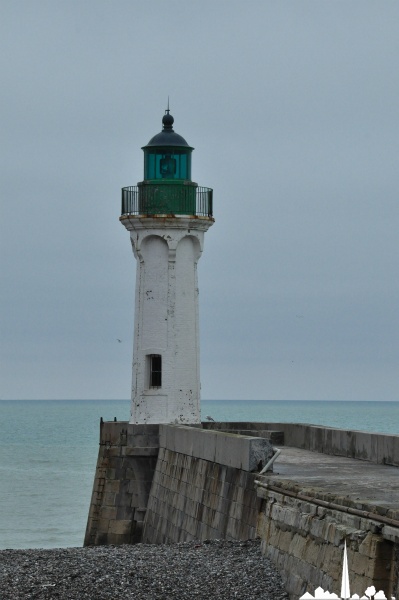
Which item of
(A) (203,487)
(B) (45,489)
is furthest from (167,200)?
(B) (45,489)

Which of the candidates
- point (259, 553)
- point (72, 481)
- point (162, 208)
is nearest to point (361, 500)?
point (259, 553)

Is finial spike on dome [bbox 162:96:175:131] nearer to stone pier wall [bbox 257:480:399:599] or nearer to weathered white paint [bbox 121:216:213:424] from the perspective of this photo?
weathered white paint [bbox 121:216:213:424]

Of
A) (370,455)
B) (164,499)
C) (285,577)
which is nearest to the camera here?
(285,577)

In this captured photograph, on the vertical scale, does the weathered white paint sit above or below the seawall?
above

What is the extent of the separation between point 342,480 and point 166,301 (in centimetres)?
914

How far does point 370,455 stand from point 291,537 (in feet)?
17.1

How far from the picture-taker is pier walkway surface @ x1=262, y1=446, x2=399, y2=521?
1129cm

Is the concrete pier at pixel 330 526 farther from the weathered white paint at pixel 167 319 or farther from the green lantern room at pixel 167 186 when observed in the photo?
the green lantern room at pixel 167 186

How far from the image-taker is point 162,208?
2294cm

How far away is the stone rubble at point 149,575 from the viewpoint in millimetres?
12531

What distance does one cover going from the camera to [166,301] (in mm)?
22688

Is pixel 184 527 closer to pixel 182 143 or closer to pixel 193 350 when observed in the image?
pixel 193 350

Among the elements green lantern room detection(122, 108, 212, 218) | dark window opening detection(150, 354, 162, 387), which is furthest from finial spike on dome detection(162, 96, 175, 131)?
dark window opening detection(150, 354, 162, 387)

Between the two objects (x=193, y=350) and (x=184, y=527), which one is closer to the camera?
(x=184, y=527)
